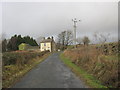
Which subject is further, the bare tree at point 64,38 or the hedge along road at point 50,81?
the bare tree at point 64,38

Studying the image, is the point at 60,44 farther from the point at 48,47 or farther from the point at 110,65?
the point at 110,65

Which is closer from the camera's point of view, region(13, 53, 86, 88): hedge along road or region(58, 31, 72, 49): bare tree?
region(13, 53, 86, 88): hedge along road

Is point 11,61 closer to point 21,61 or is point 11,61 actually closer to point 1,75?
point 21,61

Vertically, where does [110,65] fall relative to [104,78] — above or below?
above

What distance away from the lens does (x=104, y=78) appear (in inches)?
324

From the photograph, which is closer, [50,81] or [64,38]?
[50,81]

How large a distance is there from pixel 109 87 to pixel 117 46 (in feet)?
23.7

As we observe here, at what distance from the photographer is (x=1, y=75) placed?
1020 centimetres

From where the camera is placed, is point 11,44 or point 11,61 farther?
point 11,44

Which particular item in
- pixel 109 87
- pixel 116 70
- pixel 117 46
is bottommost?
pixel 109 87

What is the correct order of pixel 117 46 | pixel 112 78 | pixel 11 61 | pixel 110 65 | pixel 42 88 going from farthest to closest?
pixel 11 61, pixel 117 46, pixel 110 65, pixel 112 78, pixel 42 88

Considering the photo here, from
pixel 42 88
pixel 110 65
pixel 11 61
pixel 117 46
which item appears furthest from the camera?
pixel 11 61

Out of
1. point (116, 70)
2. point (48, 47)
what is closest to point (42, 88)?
point (116, 70)

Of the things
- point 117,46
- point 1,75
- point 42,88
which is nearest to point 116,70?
point 42,88
